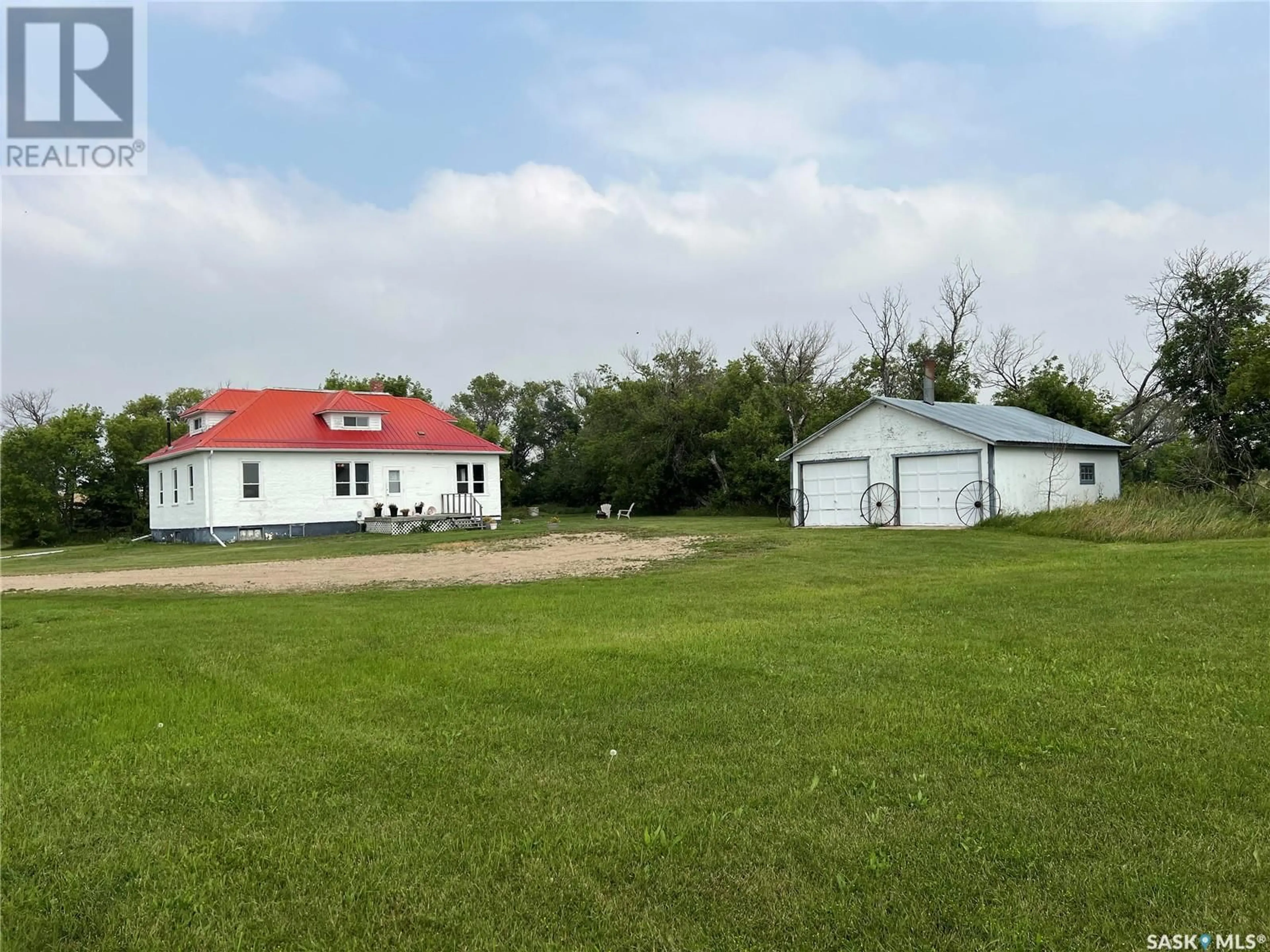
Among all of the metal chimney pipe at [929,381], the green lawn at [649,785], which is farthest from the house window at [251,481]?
the metal chimney pipe at [929,381]

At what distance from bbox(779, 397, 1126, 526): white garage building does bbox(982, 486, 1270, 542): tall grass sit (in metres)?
1.60

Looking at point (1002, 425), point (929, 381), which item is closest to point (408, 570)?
point (1002, 425)

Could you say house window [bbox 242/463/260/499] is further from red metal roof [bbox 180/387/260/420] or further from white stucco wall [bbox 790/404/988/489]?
white stucco wall [bbox 790/404/988/489]

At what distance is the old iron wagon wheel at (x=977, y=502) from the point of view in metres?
23.6

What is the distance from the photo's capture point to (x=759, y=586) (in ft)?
39.1

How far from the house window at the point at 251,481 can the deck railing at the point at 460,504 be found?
6852 mm

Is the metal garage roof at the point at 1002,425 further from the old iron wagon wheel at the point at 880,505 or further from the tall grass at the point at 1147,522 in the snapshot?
the tall grass at the point at 1147,522

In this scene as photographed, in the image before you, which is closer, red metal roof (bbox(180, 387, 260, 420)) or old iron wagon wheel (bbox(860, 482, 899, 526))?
old iron wagon wheel (bbox(860, 482, 899, 526))

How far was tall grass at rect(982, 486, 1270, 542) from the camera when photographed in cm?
1917

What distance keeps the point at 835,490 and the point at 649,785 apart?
24406 mm

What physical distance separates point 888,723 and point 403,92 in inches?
551

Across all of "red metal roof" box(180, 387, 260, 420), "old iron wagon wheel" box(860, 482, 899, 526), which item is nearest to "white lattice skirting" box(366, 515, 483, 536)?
"red metal roof" box(180, 387, 260, 420)

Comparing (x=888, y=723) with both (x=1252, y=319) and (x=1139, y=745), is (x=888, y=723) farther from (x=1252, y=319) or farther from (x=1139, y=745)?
(x=1252, y=319)

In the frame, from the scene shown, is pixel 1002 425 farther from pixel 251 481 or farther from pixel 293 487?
pixel 251 481
